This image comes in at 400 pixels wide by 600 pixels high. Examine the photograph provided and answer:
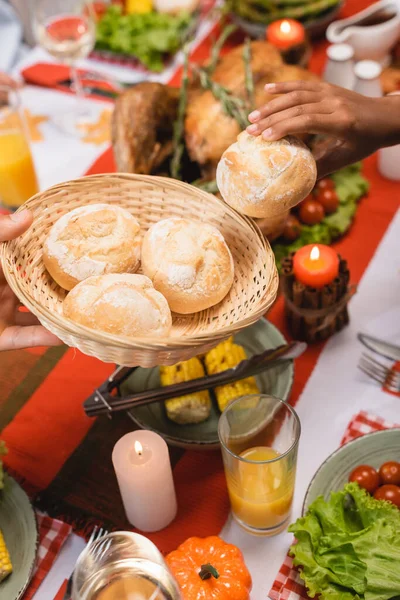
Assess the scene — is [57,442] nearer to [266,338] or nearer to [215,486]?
[215,486]

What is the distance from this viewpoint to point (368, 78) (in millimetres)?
2027

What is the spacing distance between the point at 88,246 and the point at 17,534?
22.2 inches

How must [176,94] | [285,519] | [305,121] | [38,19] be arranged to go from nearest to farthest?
[305,121] < [285,519] < [176,94] < [38,19]

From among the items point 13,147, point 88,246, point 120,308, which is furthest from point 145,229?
point 13,147

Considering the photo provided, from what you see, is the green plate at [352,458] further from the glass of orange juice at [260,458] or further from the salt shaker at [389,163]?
the salt shaker at [389,163]

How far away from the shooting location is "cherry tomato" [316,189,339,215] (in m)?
1.94

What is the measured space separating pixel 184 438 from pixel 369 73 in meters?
1.23

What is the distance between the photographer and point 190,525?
4.53 feet

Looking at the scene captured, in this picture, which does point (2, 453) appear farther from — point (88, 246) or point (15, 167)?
point (15, 167)

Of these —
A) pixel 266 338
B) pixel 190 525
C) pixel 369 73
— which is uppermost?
pixel 369 73

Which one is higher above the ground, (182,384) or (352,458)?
(182,384)

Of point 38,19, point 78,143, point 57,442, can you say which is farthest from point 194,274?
point 38,19

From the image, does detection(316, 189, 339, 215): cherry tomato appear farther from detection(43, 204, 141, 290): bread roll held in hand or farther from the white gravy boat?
detection(43, 204, 141, 290): bread roll held in hand

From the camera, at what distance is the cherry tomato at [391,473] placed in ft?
4.33
